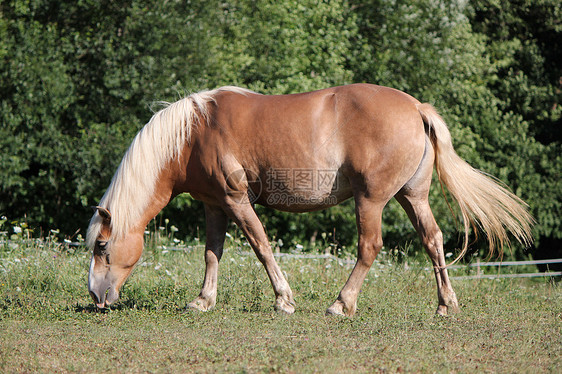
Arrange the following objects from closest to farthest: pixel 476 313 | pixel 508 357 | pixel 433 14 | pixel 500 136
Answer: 1. pixel 508 357
2. pixel 476 313
3. pixel 433 14
4. pixel 500 136

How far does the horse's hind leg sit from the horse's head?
264cm

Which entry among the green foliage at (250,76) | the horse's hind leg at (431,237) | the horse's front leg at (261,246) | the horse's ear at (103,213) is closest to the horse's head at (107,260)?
the horse's ear at (103,213)

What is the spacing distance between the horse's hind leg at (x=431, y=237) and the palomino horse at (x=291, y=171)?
0.01m

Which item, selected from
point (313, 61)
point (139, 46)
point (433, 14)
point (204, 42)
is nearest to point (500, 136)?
point (433, 14)

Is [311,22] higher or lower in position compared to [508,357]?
higher

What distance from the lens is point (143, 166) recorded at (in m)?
5.41

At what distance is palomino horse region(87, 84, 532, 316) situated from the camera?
5090 millimetres

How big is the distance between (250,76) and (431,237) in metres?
8.43

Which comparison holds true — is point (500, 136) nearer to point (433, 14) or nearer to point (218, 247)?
point (433, 14)

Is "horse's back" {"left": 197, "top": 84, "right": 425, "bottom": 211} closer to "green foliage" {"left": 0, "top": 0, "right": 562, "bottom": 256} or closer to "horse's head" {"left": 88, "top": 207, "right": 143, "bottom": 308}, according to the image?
"horse's head" {"left": 88, "top": 207, "right": 143, "bottom": 308}

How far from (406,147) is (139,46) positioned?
26.7 feet

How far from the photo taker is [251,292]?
19.1ft

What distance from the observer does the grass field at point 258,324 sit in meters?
3.68

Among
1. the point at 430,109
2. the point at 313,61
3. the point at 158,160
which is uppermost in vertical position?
the point at 313,61
